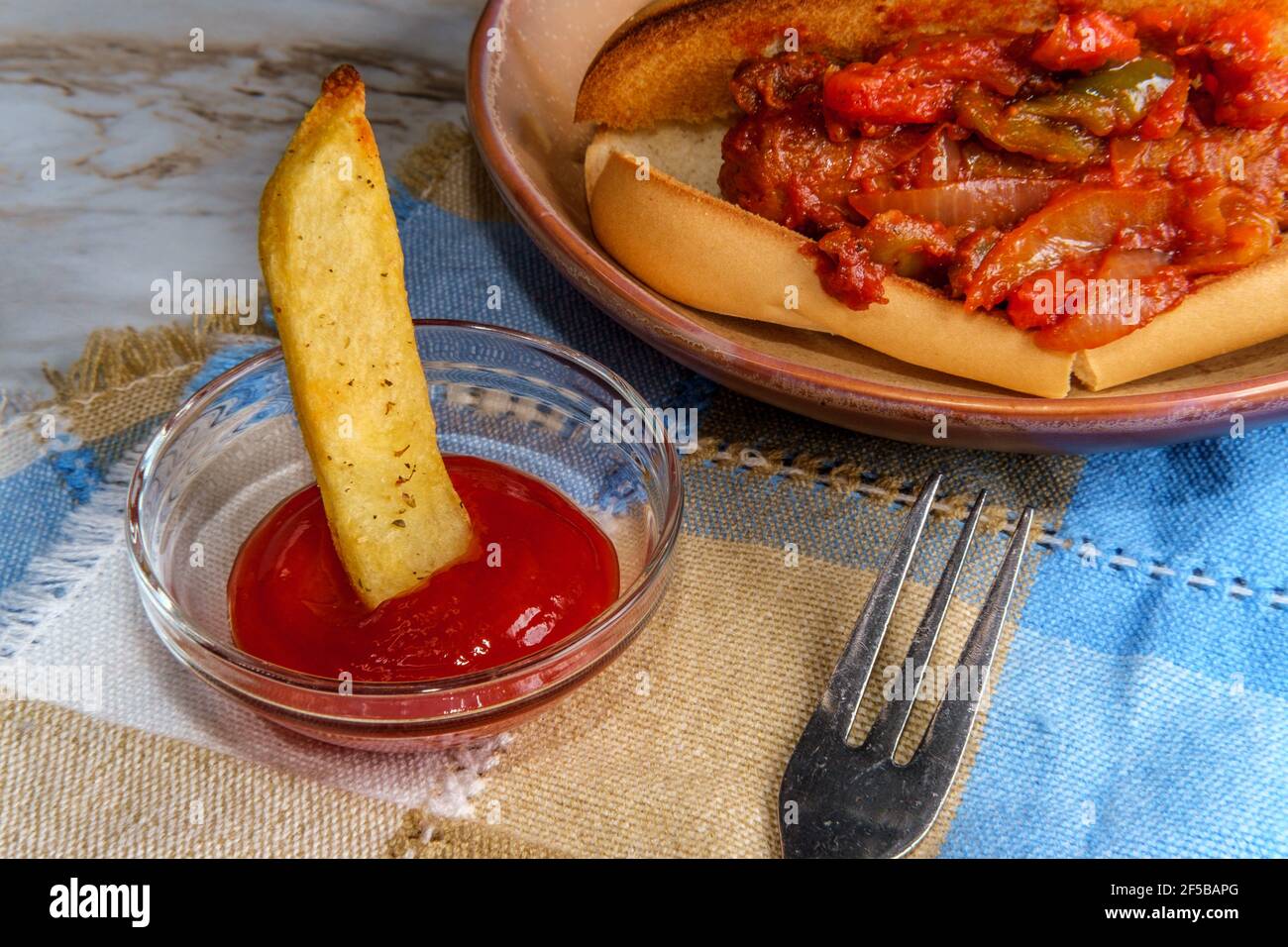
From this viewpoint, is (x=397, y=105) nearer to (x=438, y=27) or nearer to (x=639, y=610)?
(x=438, y=27)

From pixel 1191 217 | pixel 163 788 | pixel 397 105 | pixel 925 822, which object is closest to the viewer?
pixel 925 822

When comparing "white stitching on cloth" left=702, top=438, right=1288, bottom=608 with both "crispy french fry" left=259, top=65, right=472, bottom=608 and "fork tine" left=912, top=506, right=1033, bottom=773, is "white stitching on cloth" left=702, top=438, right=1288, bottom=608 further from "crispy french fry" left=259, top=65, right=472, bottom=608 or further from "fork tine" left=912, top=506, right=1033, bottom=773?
"crispy french fry" left=259, top=65, right=472, bottom=608

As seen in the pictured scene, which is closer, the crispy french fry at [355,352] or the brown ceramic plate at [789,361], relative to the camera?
the crispy french fry at [355,352]

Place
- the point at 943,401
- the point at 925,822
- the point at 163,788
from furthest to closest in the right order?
the point at 943,401 → the point at 163,788 → the point at 925,822

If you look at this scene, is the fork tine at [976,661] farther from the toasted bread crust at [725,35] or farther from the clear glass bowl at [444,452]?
the toasted bread crust at [725,35]

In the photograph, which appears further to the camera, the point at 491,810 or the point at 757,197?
the point at 757,197

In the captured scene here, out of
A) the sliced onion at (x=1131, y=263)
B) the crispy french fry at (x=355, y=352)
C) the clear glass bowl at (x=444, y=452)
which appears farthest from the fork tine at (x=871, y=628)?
the crispy french fry at (x=355, y=352)
